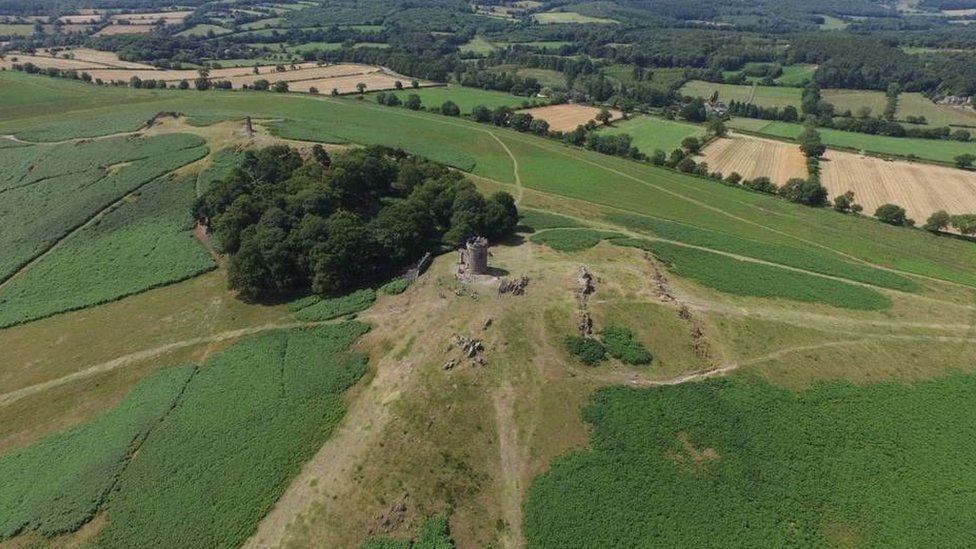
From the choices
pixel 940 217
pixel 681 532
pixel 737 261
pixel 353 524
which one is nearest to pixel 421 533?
pixel 353 524

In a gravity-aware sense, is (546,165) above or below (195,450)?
above

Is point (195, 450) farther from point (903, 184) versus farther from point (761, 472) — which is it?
point (903, 184)

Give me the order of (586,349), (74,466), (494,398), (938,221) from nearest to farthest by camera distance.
Answer: 1. (74,466)
2. (494,398)
3. (586,349)
4. (938,221)

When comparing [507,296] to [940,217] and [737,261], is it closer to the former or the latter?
[737,261]

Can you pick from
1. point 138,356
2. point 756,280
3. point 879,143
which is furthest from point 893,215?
point 138,356

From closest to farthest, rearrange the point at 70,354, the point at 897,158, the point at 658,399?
the point at 658,399, the point at 70,354, the point at 897,158

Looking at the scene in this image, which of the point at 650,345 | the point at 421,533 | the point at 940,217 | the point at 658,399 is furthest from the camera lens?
the point at 940,217

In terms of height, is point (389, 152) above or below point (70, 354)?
above

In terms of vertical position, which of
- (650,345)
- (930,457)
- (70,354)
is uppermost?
(650,345)

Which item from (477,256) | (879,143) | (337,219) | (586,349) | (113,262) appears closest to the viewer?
(586,349)
